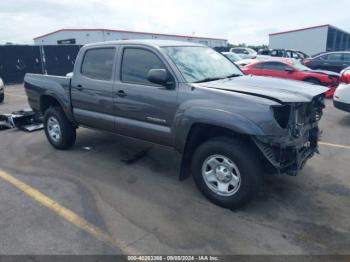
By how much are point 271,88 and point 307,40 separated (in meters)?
38.8

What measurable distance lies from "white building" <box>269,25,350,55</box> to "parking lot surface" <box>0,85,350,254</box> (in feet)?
120

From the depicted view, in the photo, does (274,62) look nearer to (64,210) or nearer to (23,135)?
(23,135)

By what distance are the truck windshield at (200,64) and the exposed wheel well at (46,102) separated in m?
2.74

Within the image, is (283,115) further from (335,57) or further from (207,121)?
(335,57)

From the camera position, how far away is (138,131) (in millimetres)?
4406

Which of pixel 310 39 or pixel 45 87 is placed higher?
pixel 310 39

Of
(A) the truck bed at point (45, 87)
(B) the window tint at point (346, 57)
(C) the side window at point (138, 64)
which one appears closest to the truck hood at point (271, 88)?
(C) the side window at point (138, 64)

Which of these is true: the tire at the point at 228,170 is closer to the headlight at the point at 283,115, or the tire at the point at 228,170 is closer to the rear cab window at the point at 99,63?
the headlight at the point at 283,115

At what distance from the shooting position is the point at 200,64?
4332 mm

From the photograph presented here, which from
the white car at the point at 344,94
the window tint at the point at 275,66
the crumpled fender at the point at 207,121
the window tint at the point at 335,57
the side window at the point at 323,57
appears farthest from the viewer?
the side window at the point at 323,57

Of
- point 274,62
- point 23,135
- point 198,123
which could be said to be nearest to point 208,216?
point 198,123

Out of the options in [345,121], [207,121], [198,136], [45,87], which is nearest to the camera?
[207,121]

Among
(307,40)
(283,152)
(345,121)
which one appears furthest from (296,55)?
(283,152)

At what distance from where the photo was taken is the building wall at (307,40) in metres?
37.4
